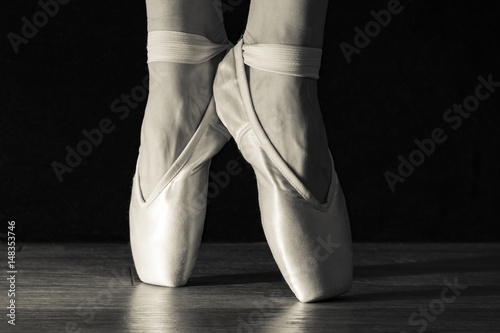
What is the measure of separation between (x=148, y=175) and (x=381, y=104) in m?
0.60

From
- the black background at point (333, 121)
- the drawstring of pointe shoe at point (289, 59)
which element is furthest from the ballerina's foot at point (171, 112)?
the black background at point (333, 121)

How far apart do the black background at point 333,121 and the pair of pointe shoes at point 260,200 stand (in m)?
0.41

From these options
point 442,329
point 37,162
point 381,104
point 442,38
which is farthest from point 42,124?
point 442,329

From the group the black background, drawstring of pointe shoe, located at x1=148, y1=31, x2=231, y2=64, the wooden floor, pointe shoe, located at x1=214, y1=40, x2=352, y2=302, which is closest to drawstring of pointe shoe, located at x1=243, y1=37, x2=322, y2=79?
pointe shoe, located at x1=214, y1=40, x2=352, y2=302

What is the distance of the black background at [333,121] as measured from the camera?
1.31 metres

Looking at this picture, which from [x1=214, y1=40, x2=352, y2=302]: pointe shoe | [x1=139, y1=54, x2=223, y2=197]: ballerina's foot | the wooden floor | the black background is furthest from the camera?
the black background

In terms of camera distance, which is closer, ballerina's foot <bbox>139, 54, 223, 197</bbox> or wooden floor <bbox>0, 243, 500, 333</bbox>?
wooden floor <bbox>0, 243, 500, 333</bbox>

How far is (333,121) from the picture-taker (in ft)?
4.49

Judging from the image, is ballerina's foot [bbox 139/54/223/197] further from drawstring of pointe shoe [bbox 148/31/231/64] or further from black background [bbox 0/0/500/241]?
black background [bbox 0/0/500/241]

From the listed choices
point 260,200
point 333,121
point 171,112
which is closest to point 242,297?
point 260,200

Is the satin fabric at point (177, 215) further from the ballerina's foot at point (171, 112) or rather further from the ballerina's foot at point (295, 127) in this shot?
the ballerina's foot at point (295, 127)

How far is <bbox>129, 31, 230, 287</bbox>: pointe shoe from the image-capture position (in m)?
0.89

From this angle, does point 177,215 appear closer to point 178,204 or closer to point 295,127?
point 178,204

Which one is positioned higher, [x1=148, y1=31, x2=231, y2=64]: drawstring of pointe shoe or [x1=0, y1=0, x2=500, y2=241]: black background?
[x1=148, y1=31, x2=231, y2=64]: drawstring of pointe shoe
